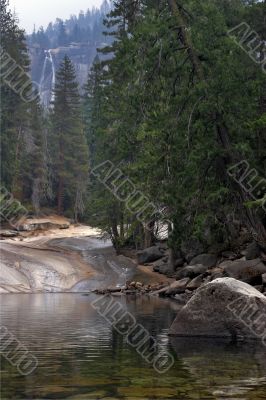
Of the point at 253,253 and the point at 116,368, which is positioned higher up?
the point at 116,368

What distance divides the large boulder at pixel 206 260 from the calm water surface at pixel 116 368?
12.5 meters

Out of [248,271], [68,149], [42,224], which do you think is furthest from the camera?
[68,149]

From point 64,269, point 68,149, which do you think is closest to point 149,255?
point 64,269

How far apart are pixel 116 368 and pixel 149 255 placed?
2523 centimetres

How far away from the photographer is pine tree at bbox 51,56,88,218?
209 ft

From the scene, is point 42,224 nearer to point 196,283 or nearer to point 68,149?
point 68,149

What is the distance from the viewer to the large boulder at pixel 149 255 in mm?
34438

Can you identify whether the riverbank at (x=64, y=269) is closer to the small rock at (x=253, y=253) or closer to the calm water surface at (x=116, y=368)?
the small rock at (x=253, y=253)

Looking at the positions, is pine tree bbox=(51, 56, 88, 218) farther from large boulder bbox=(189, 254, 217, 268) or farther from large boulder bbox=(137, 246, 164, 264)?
large boulder bbox=(189, 254, 217, 268)

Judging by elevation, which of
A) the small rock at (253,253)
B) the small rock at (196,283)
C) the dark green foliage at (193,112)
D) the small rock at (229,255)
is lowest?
the small rock at (196,283)

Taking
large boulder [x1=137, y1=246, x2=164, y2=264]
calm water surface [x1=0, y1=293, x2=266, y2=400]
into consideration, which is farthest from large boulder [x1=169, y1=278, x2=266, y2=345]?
large boulder [x1=137, y1=246, x2=164, y2=264]

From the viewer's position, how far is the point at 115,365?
31.6ft

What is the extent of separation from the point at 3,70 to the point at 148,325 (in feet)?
136

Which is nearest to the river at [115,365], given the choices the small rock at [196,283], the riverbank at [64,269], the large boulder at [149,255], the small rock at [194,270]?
the small rock at [196,283]
